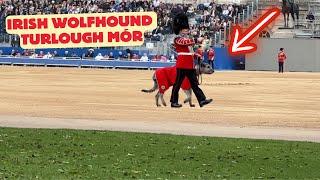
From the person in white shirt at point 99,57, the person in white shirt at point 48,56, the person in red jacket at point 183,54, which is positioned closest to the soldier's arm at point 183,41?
the person in red jacket at point 183,54

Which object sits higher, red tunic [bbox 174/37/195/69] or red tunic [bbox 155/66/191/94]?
red tunic [bbox 174/37/195/69]

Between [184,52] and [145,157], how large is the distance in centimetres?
202

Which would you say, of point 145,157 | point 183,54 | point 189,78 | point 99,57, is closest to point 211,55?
point 99,57

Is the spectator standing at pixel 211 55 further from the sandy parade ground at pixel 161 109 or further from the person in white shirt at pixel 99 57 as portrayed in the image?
the sandy parade ground at pixel 161 109

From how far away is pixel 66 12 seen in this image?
71.1 meters

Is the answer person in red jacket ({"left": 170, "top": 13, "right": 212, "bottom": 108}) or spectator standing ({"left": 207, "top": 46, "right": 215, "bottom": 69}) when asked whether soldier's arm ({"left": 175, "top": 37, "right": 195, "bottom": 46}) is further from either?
spectator standing ({"left": 207, "top": 46, "right": 215, "bottom": 69})

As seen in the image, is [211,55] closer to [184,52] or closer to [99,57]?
[99,57]

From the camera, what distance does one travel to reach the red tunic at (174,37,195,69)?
54.0 feet

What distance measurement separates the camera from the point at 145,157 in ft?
52.5

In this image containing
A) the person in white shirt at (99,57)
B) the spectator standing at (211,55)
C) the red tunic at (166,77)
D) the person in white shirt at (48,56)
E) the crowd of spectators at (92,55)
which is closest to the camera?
the red tunic at (166,77)

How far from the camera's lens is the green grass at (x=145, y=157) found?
46.7 ft

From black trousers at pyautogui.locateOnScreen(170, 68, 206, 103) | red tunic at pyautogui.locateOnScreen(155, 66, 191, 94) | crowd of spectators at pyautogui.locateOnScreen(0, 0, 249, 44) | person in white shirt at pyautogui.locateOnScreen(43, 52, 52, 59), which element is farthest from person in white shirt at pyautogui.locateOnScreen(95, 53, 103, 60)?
black trousers at pyautogui.locateOnScreen(170, 68, 206, 103)

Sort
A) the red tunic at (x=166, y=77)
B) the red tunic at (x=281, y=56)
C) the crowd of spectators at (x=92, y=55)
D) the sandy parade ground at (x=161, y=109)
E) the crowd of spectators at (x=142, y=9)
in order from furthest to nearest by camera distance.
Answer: the crowd of spectators at (x=142, y=9)
the crowd of spectators at (x=92, y=55)
the red tunic at (x=281, y=56)
the sandy parade ground at (x=161, y=109)
the red tunic at (x=166, y=77)

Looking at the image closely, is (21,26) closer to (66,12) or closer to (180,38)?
(66,12)
